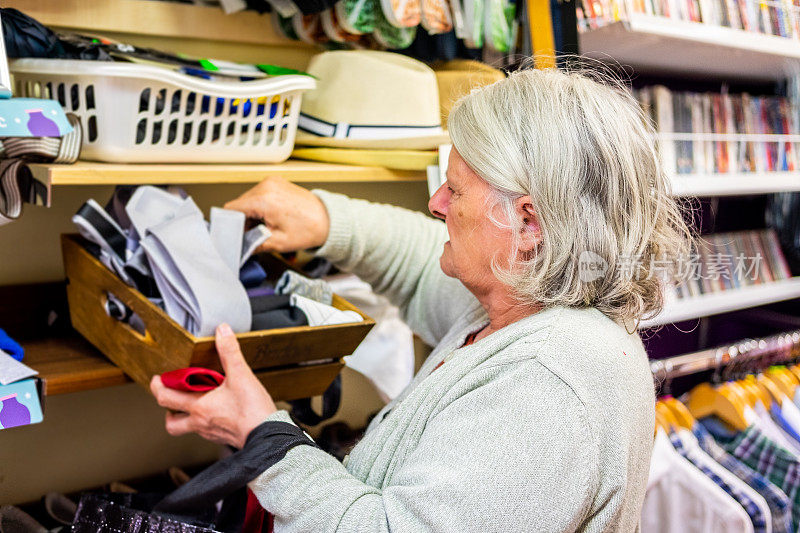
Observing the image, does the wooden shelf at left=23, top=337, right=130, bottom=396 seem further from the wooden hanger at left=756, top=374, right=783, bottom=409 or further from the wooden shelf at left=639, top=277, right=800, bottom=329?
the wooden hanger at left=756, top=374, right=783, bottom=409

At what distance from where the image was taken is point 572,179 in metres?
0.92

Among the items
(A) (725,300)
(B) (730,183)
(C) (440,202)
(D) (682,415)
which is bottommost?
(D) (682,415)

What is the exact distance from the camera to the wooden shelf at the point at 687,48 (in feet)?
5.32

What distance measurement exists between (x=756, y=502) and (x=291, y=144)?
4.06 feet

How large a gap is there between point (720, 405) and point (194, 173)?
Result: 4.97 ft

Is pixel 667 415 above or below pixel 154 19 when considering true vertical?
below

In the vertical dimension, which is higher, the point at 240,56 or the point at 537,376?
the point at 240,56

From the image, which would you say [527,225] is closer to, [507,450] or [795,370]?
[507,450]

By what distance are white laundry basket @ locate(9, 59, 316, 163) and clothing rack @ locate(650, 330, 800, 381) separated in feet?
3.67

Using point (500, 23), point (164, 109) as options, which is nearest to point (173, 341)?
point (164, 109)

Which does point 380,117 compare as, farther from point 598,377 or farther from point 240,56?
point 598,377

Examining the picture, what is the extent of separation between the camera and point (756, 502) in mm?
1562

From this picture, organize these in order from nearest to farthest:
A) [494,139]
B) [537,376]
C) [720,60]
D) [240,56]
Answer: [537,376] < [494,139] < [240,56] < [720,60]

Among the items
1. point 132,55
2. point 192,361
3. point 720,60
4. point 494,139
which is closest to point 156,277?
point 192,361
